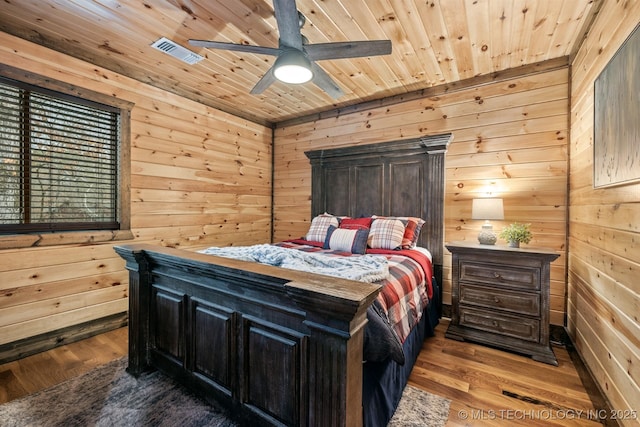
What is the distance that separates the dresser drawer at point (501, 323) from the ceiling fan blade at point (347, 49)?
2190 mm

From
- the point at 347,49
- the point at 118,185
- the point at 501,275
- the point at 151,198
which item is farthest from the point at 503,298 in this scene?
the point at 118,185

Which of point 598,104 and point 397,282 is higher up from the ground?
point 598,104

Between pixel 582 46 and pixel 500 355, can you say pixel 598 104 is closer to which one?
pixel 582 46

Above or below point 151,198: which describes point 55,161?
above

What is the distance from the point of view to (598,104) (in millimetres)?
1798

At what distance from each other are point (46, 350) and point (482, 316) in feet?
11.9

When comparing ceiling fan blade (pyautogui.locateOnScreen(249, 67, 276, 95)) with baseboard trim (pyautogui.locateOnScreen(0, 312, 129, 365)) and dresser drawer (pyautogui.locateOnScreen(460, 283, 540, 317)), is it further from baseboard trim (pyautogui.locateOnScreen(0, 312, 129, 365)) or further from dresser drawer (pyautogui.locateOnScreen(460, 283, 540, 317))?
baseboard trim (pyautogui.locateOnScreen(0, 312, 129, 365))

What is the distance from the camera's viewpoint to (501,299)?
2.37 metres

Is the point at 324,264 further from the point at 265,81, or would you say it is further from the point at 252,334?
the point at 265,81

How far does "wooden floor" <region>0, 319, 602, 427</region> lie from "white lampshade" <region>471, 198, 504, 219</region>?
1.12m

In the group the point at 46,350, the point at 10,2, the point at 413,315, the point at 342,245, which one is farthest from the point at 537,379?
the point at 10,2

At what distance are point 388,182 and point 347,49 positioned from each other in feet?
6.05

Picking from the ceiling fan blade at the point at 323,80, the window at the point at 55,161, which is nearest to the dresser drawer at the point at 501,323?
the ceiling fan blade at the point at 323,80

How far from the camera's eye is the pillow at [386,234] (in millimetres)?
2797
